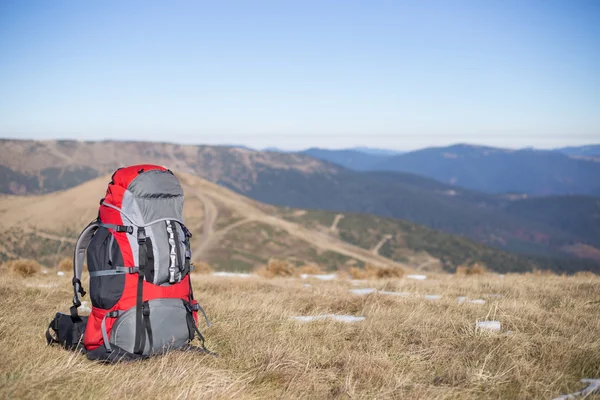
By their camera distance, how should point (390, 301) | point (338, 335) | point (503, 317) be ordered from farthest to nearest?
point (390, 301), point (503, 317), point (338, 335)

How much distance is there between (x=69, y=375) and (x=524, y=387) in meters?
3.70

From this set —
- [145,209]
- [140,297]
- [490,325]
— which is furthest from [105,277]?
[490,325]

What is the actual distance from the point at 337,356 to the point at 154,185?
2.52 m

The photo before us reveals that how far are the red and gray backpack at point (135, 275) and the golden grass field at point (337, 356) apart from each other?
0.28m

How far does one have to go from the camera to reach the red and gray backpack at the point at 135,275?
4.38 meters

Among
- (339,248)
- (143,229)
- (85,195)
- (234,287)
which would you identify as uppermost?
(143,229)

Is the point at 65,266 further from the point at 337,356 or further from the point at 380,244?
the point at 380,244

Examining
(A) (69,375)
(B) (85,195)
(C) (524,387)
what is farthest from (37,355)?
(B) (85,195)

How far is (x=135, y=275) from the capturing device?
4445 mm

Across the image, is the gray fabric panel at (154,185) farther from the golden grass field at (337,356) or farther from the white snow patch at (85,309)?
the white snow patch at (85,309)

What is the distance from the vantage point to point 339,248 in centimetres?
10012

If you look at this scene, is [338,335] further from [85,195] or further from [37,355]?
[85,195]

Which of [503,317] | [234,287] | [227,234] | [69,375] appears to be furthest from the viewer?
[227,234]

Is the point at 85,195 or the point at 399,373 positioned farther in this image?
the point at 85,195
